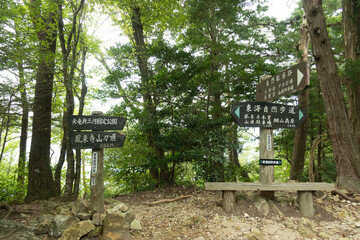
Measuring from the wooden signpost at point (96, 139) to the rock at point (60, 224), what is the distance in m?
0.40

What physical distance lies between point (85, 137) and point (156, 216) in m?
2.25

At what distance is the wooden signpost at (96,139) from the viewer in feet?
13.5

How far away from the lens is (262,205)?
4.61 m

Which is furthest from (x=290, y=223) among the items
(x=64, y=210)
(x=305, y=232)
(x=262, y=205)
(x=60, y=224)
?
(x=64, y=210)

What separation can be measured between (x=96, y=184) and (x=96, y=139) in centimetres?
87

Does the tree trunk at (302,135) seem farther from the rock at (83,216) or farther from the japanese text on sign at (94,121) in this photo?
the rock at (83,216)

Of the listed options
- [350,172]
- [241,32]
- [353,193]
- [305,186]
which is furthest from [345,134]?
[241,32]

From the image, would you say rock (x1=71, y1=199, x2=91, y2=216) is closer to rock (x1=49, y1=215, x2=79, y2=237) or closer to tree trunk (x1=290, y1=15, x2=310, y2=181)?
rock (x1=49, y1=215, x2=79, y2=237)

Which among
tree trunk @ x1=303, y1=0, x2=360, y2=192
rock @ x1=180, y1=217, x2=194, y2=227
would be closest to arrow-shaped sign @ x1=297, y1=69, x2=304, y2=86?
tree trunk @ x1=303, y1=0, x2=360, y2=192

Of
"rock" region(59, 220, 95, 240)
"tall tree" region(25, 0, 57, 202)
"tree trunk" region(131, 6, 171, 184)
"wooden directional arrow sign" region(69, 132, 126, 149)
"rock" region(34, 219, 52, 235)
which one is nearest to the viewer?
"rock" region(59, 220, 95, 240)

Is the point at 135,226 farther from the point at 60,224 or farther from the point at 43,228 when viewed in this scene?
the point at 43,228

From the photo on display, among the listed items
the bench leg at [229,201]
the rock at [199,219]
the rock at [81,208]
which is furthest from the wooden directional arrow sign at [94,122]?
the bench leg at [229,201]

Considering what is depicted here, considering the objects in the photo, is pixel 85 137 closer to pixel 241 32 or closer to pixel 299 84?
pixel 299 84

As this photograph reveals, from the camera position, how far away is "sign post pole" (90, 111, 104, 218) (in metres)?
4.09
